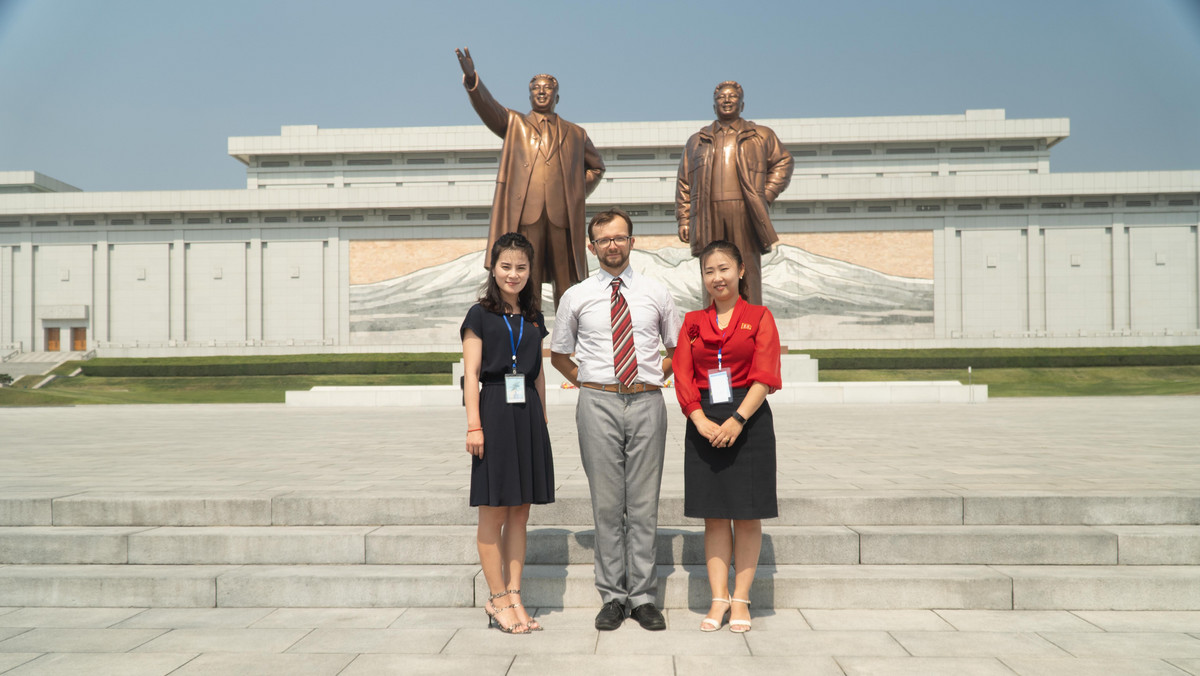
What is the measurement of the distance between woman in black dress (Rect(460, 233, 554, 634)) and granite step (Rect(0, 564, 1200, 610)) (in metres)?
0.43

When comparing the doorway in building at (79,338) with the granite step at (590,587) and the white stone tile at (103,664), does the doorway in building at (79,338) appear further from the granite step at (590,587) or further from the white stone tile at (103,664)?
the white stone tile at (103,664)

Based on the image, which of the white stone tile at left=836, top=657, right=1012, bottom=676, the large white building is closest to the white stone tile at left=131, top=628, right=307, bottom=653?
the white stone tile at left=836, top=657, right=1012, bottom=676

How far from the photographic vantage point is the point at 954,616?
3777 mm

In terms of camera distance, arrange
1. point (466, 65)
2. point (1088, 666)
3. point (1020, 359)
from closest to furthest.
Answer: point (1088, 666) → point (466, 65) → point (1020, 359)

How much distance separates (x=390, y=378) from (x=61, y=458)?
68.0 feet

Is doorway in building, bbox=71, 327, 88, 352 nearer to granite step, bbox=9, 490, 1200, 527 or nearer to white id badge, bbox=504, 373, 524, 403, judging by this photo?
granite step, bbox=9, 490, 1200, 527

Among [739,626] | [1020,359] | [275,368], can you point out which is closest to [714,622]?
[739,626]

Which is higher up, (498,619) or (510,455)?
(510,455)

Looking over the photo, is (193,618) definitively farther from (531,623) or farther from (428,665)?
(531,623)

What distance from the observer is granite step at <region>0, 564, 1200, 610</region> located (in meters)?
3.88

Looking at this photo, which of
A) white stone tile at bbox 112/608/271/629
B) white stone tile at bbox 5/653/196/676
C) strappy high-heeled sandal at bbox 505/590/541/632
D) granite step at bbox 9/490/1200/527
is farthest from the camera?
granite step at bbox 9/490/1200/527

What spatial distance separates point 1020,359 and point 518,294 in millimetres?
28577

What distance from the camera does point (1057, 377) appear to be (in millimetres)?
26094

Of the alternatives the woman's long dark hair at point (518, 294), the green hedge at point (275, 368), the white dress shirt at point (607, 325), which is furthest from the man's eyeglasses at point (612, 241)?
the green hedge at point (275, 368)
